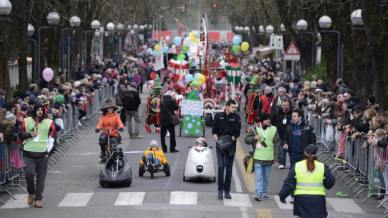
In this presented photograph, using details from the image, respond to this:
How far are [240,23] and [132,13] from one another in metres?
28.0

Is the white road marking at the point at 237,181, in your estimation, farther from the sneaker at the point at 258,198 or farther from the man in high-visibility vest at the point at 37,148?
the man in high-visibility vest at the point at 37,148

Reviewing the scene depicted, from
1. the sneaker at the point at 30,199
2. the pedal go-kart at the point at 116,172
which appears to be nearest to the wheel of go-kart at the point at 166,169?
the pedal go-kart at the point at 116,172

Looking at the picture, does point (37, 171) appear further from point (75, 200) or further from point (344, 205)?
point (344, 205)

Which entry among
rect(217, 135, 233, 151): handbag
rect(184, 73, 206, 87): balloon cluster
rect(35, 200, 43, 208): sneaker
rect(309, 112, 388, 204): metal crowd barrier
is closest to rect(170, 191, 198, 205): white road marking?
rect(217, 135, 233, 151): handbag

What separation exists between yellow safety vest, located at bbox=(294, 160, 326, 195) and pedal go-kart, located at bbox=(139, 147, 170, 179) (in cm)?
937

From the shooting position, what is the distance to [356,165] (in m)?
23.3

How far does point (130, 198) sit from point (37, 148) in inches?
80.9

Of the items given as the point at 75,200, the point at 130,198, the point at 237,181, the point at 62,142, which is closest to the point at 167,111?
the point at 62,142

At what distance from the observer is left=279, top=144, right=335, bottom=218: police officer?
557 inches

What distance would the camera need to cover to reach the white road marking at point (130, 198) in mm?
19797

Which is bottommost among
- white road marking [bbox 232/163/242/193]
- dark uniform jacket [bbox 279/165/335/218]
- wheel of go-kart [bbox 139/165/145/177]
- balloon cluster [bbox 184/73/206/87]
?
white road marking [bbox 232/163/242/193]

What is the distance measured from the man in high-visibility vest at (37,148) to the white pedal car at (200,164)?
3876 millimetres

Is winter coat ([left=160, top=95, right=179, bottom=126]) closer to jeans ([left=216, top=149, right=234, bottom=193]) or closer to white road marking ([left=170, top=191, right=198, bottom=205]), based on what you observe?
white road marking ([left=170, top=191, right=198, bottom=205])

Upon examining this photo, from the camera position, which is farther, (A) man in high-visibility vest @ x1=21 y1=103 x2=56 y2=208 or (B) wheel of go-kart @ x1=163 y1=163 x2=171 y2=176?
(B) wheel of go-kart @ x1=163 y1=163 x2=171 y2=176
